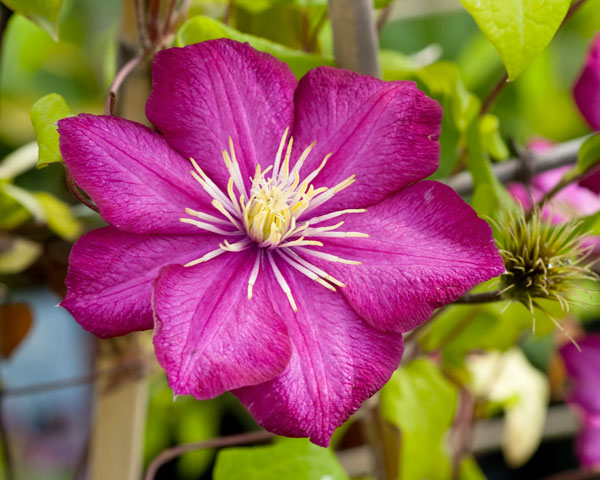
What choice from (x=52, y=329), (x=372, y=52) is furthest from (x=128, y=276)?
(x=52, y=329)

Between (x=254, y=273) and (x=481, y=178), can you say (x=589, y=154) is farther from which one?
(x=254, y=273)

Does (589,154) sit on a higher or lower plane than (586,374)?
Answer: higher

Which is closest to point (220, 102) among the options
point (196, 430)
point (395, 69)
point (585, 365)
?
point (395, 69)

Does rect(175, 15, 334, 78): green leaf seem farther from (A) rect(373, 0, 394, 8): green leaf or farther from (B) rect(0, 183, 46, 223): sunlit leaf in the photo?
(B) rect(0, 183, 46, 223): sunlit leaf

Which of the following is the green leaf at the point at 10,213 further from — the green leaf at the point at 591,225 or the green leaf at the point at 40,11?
the green leaf at the point at 591,225

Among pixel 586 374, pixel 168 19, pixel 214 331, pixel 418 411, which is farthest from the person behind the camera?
pixel 586 374

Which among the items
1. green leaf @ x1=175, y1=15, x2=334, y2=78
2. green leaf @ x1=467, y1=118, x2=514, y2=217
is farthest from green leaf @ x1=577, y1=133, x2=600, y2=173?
green leaf @ x1=175, y1=15, x2=334, y2=78

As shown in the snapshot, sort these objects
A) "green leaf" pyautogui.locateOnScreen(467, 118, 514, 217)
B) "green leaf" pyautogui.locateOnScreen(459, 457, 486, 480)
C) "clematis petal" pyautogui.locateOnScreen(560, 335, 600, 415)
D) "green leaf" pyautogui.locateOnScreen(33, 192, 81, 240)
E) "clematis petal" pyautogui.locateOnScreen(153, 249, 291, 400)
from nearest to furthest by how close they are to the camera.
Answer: "clematis petal" pyautogui.locateOnScreen(153, 249, 291, 400), "green leaf" pyautogui.locateOnScreen(467, 118, 514, 217), "green leaf" pyautogui.locateOnScreen(33, 192, 81, 240), "clematis petal" pyautogui.locateOnScreen(560, 335, 600, 415), "green leaf" pyautogui.locateOnScreen(459, 457, 486, 480)
